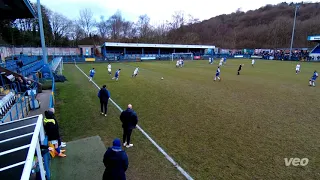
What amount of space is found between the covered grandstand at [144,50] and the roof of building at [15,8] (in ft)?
120

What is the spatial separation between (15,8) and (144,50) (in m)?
52.3

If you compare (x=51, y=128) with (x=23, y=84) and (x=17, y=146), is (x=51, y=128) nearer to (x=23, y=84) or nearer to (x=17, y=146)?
(x=17, y=146)

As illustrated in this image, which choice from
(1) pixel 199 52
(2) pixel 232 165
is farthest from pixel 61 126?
(1) pixel 199 52

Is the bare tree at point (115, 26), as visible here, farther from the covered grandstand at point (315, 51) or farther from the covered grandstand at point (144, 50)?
the covered grandstand at point (315, 51)

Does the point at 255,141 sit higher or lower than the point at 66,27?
lower

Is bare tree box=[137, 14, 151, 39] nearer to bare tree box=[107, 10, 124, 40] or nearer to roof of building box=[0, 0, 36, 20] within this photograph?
bare tree box=[107, 10, 124, 40]

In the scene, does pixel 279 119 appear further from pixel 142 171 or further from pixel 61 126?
pixel 61 126

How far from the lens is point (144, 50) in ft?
217

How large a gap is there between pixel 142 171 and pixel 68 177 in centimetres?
198

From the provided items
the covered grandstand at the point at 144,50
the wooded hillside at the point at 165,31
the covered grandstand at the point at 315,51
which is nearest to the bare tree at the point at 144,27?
the wooded hillside at the point at 165,31

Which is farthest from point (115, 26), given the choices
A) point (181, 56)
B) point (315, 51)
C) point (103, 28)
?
point (315, 51)

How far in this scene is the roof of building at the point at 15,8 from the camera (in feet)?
43.2

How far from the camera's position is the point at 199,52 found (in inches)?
2968

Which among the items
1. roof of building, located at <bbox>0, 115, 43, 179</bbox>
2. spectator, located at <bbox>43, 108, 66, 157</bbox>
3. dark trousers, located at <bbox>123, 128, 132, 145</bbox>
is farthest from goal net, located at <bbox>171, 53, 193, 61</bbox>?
roof of building, located at <bbox>0, 115, 43, 179</bbox>
